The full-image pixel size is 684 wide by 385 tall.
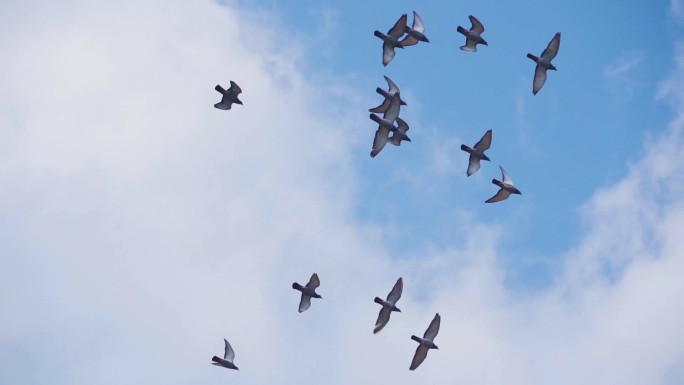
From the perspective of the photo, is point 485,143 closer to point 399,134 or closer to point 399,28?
point 399,134

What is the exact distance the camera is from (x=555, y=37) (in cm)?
5856

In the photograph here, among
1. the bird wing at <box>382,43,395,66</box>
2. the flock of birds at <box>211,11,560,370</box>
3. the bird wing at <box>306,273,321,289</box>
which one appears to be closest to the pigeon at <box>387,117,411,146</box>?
the flock of birds at <box>211,11,560,370</box>

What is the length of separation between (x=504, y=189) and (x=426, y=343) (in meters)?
7.81

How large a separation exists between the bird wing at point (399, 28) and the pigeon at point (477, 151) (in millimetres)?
5642

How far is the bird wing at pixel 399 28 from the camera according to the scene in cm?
5662

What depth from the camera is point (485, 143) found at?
58.1 m

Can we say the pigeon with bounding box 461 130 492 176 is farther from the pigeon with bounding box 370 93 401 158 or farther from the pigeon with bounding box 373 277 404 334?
the pigeon with bounding box 373 277 404 334

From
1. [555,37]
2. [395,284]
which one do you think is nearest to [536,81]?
[555,37]

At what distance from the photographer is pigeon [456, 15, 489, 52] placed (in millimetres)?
58250

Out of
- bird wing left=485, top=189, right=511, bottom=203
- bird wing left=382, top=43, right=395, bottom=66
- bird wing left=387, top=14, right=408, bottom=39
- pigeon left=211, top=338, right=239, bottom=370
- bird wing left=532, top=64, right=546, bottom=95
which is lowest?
pigeon left=211, top=338, right=239, bottom=370

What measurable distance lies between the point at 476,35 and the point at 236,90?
35.8ft

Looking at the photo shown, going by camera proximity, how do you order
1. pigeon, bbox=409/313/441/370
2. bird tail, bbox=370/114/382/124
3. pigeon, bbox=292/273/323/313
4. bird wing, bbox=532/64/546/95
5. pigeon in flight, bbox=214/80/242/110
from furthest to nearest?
bird wing, bbox=532/64/546/95, pigeon, bbox=292/273/323/313, pigeon, bbox=409/313/441/370, bird tail, bbox=370/114/382/124, pigeon in flight, bbox=214/80/242/110

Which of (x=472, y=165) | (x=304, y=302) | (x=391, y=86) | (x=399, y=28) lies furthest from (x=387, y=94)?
(x=304, y=302)

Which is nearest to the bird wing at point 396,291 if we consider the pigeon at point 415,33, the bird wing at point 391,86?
the bird wing at point 391,86
